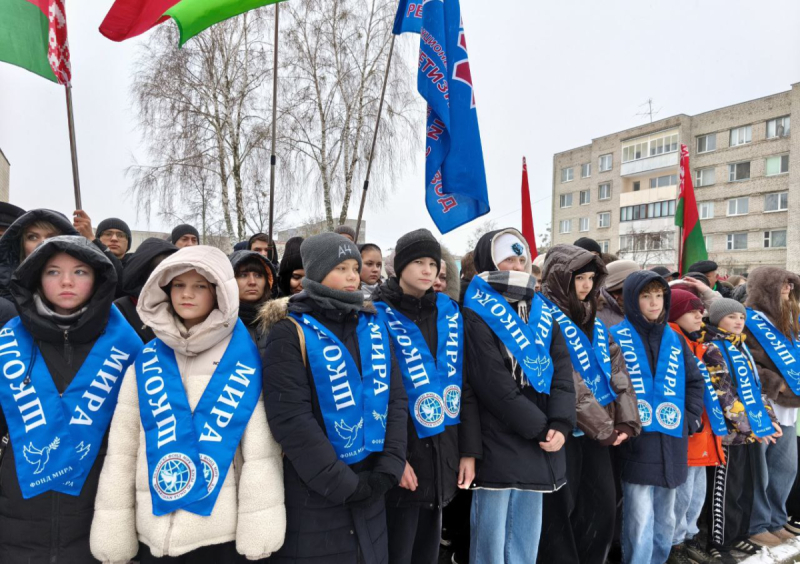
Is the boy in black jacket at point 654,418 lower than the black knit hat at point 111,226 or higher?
lower

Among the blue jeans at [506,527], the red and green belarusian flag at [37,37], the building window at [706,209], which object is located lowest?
the blue jeans at [506,527]

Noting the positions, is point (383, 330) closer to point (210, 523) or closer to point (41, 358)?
point (210, 523)

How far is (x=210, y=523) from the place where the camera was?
1.93 m

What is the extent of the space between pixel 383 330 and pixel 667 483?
2206 millimetres

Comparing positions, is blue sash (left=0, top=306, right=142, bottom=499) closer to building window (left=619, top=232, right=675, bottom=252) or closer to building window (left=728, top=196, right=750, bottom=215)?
building window (left=619, top=232, right=675, bottom=252)

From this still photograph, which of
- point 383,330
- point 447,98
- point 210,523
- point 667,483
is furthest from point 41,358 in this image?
point 667,483

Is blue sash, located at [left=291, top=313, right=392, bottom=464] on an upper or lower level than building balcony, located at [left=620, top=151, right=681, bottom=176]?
lower

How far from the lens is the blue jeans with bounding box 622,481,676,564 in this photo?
324 cm

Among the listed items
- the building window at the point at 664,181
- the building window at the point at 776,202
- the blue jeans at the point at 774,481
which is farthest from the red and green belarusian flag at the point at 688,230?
the building window at the point at 664,181

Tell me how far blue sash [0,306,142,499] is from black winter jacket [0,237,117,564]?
0.14 feet

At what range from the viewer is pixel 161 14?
10.6 feet

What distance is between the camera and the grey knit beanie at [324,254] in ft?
7.69

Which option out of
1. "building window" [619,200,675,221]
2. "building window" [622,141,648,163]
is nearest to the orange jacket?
"building window" [619,200,675,221]

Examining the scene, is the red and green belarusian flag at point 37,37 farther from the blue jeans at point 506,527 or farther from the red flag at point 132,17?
the blue jeans at point 506,527
